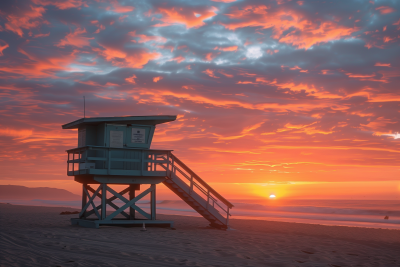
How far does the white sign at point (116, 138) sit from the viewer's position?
57.4 feet

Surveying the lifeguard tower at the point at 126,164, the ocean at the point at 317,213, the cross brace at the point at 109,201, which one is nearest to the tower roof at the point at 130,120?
the lifeguard tower at the point at 126,164

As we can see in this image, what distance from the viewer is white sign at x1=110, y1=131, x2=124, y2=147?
17.5 m

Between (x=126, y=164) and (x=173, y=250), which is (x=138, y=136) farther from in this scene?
(x=173, y=250)

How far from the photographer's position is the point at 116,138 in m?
17.6

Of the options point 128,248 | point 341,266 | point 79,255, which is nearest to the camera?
point 79,255

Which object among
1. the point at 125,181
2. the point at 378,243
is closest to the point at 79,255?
the point at 125,181

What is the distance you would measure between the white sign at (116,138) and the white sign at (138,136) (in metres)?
0.52

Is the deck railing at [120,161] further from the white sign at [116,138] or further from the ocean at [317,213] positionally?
the ocean at [317,213]

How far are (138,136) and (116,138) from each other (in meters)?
1.03

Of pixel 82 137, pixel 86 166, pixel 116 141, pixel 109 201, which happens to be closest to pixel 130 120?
pixel 116 141

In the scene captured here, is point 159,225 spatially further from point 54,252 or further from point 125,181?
point 54,252

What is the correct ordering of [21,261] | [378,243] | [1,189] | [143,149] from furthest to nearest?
[1,189] → [143,149] → [378,243] → [21,261]

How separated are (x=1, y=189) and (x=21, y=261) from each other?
19448 centimetres

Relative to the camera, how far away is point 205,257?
10.2 metres
